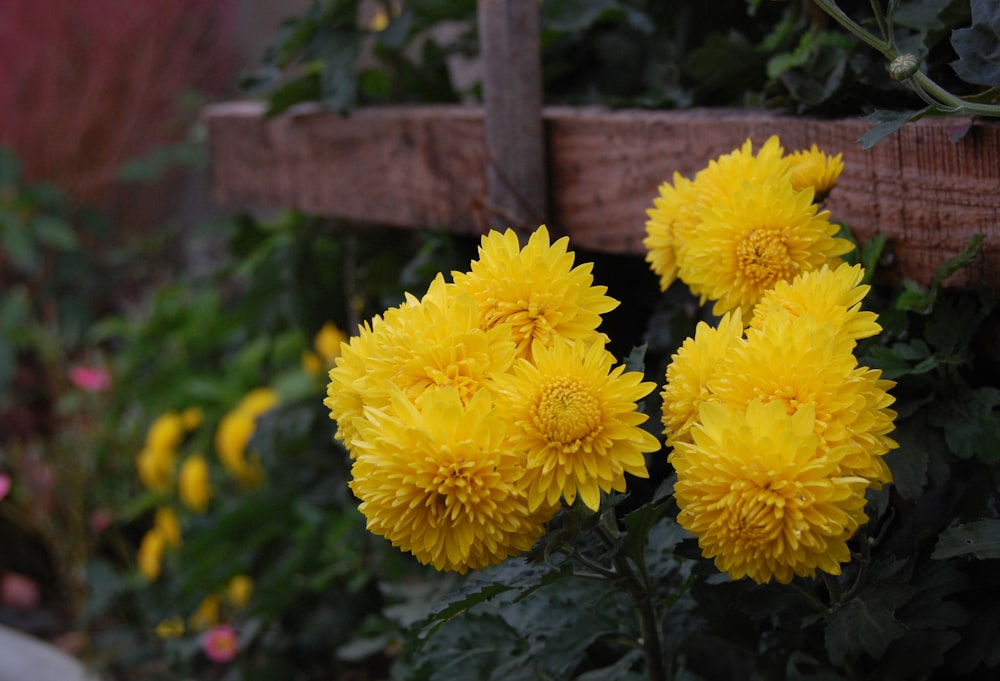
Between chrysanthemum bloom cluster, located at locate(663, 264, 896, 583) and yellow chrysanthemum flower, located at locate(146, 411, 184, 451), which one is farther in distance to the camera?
yellow chrysanthemum flower, located at locate(146, 411, 184, 451)

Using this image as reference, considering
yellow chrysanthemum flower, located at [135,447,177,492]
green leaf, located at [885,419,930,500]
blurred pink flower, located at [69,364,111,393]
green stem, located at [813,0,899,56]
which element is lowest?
yellow chrysanthemum flower, located at [135,447,177,492]

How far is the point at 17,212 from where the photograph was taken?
4781 mm

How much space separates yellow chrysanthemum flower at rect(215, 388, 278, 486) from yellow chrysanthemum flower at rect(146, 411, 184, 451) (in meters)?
0.18

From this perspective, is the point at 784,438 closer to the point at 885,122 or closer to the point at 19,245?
the point at 885,122

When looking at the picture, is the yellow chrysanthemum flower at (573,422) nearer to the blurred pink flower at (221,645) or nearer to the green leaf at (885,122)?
the green leaf at (885,122)

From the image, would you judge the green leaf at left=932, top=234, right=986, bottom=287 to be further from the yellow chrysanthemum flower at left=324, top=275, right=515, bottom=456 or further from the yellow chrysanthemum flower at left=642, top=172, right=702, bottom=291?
the yellow chrysanthemum flower at left=324, top=275, right=515, bottom=456

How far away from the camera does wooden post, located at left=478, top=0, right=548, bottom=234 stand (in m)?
1.74

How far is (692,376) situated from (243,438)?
193cm

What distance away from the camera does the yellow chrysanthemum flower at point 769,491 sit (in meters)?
0.84

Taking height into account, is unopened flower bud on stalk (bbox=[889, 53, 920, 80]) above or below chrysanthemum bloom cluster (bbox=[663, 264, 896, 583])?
above

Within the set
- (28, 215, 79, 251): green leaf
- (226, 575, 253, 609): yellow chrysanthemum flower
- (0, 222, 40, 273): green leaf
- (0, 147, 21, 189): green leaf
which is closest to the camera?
(226, 575, 253, 609): yellow chrysanthemum flower

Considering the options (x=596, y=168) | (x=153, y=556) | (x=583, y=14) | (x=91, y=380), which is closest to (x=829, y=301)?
(x=596, y=168)

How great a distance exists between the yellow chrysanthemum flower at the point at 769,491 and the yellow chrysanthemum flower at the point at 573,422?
0.19ft

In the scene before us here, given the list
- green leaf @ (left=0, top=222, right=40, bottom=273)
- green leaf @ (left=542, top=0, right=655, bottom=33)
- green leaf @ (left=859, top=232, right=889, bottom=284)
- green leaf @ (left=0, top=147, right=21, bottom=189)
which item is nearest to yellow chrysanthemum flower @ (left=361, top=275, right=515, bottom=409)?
green leaf @ (left=859, top=232, right=889, bottom=284)
